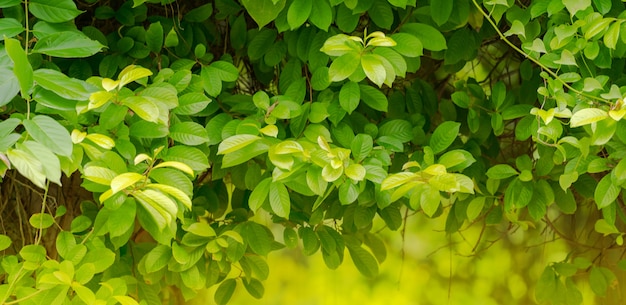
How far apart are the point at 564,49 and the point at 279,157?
56cm

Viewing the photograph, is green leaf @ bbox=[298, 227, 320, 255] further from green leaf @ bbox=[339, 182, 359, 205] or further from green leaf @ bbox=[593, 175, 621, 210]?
green leaf @ bbox=[593, 175, 621, 210]

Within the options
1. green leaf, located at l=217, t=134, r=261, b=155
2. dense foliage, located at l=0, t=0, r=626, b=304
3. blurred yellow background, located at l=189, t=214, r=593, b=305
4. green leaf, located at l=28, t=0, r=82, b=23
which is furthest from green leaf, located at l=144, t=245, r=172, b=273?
blurred yellow background, located at l=189, t=214, r=593, b=305

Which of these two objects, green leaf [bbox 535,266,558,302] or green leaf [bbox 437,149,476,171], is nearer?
green leaf [bbox 437,149,476,171]

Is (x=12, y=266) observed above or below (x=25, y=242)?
above

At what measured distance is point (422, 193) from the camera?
4.26 feet

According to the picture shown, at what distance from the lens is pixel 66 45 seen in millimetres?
1296

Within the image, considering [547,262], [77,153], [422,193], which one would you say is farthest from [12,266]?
[547,262]

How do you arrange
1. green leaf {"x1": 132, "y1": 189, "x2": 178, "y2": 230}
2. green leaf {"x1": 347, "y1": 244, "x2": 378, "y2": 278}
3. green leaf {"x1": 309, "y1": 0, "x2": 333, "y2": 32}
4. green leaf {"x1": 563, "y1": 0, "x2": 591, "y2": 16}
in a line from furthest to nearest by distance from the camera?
green leaf {"x1": 347, "y1": 244, "x2": 378, "y2": 278} → green leaf {"x1": 309, "y1": 0, "x2": 333, "y2": 32} → green leaf {"x1": 563, "y1": 0, "x2": 591, "y2": 16} → green leaf {"x1": 132, "y1": 189, "x2": 178, "y2": 230}

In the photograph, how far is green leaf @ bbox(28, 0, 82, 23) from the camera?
135 centimetres

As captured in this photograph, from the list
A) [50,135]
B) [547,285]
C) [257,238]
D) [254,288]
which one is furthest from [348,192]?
[547,285]

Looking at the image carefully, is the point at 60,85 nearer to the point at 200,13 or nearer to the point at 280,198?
the point at 280,198

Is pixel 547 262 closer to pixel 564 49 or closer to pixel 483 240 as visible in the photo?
pixel 483 240

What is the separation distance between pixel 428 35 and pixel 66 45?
0.66 m

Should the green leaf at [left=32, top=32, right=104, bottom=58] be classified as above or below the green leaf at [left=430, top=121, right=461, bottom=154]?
above
